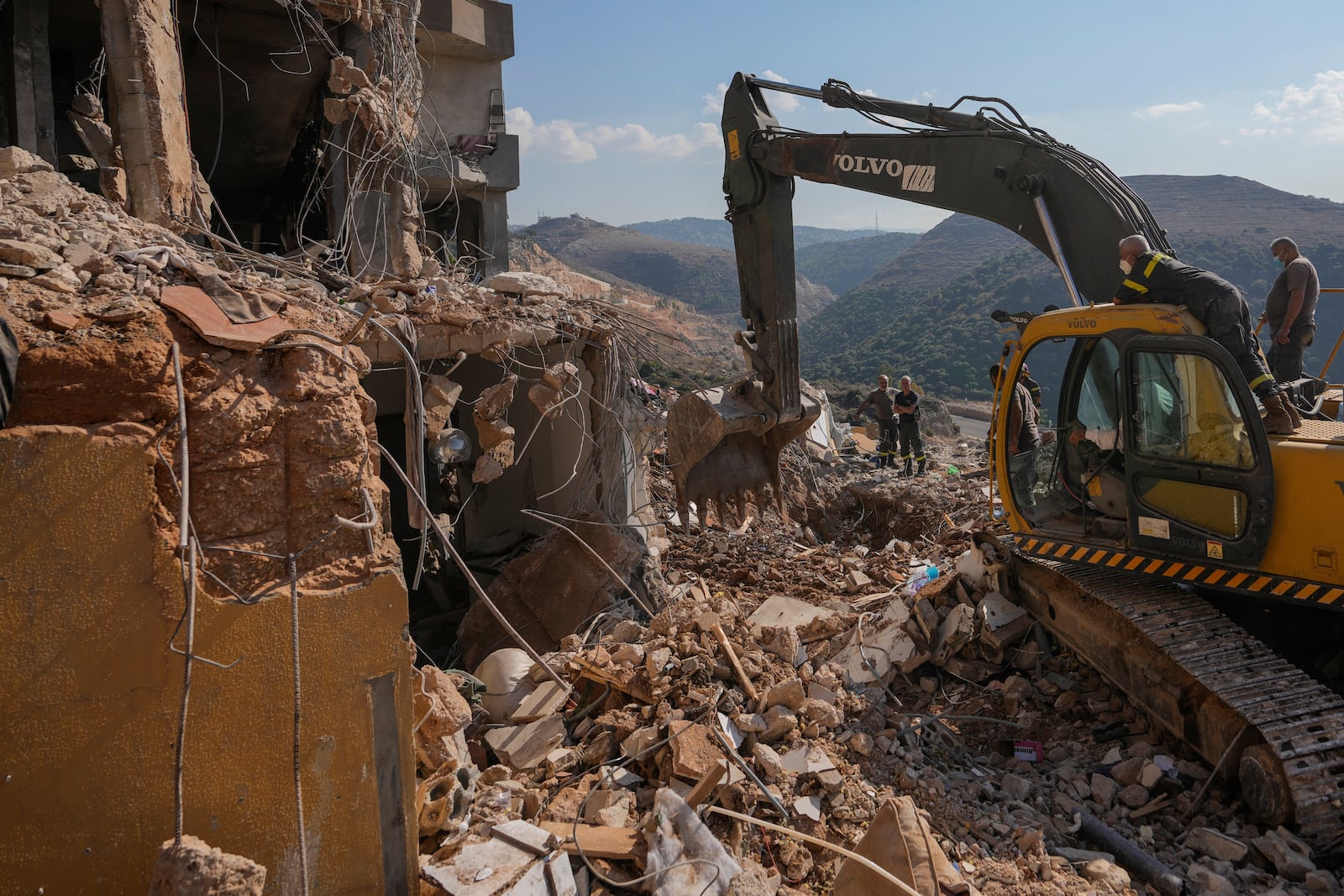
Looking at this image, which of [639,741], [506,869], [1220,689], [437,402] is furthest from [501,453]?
[1220,689]

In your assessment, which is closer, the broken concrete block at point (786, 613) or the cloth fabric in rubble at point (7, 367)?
the cloth fabric in rubble at point (7, 367)

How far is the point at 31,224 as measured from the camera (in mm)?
3139

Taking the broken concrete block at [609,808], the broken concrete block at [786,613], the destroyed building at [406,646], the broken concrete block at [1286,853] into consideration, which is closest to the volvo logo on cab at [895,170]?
the destroyed building at [406,646]

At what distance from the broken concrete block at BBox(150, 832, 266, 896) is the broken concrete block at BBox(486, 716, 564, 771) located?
179 centimetres

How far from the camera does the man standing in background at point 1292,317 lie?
5.65m

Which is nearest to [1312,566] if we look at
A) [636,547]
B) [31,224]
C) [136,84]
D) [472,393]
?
[636,547]

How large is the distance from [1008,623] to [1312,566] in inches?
74.1

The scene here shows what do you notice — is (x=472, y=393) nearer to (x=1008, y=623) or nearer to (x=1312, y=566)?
(x=1008, y=623)

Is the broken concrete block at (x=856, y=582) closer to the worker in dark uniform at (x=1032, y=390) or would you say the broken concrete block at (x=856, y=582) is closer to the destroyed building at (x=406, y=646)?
the destroyed building at (x=406, y=646)

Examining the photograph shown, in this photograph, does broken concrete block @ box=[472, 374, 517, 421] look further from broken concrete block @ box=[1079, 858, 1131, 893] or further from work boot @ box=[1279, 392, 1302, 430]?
work boot @ box=[1279, 392, 1302, 430]

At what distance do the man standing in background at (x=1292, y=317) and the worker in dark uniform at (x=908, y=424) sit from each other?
6019 millimetres

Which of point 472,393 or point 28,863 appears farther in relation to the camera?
point 472,393

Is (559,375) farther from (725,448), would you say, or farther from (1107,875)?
(1107,875)

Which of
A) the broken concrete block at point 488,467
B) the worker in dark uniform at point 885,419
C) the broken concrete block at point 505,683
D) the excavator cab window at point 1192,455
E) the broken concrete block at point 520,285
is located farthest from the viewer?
the worker in dark uniform at point 885,419
